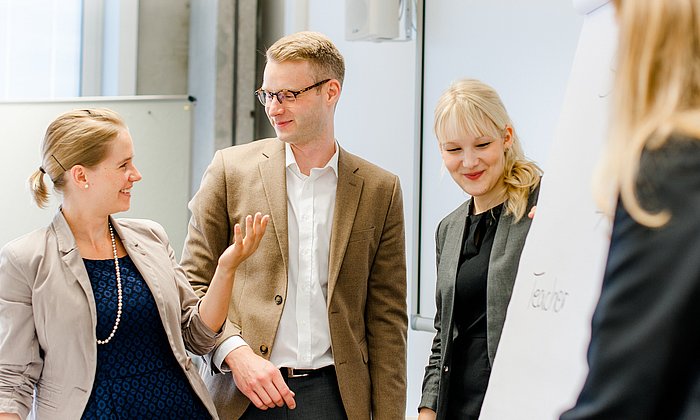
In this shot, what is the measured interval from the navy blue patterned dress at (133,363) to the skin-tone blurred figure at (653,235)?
4.44 ft

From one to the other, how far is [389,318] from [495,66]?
119cm

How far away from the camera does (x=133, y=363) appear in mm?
2043

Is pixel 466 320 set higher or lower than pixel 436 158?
lower

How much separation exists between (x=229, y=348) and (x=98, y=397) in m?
0.36

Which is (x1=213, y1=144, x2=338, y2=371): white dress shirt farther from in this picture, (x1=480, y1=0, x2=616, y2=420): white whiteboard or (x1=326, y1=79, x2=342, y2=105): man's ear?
(x1=480, y1=0, x2=616, y2=420): white whiteboard

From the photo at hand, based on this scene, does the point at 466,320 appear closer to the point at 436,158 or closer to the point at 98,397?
the point at 98,397

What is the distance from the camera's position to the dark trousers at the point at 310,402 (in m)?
2.23

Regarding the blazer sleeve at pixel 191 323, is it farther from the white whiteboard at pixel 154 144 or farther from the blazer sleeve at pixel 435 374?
the white whiteboard at pixel 154 144

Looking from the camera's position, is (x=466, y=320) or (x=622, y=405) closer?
(x=622, y=405)

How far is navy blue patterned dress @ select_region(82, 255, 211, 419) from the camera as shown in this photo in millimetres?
1998

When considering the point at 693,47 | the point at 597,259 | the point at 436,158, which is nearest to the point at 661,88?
the point at 693,47

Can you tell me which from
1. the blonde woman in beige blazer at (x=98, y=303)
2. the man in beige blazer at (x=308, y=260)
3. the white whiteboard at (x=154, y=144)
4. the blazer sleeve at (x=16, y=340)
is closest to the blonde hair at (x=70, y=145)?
the blonde woman in beige blazer at (x=98, y=303)

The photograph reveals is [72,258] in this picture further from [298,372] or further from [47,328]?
[298,372]

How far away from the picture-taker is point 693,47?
3.02 ft
